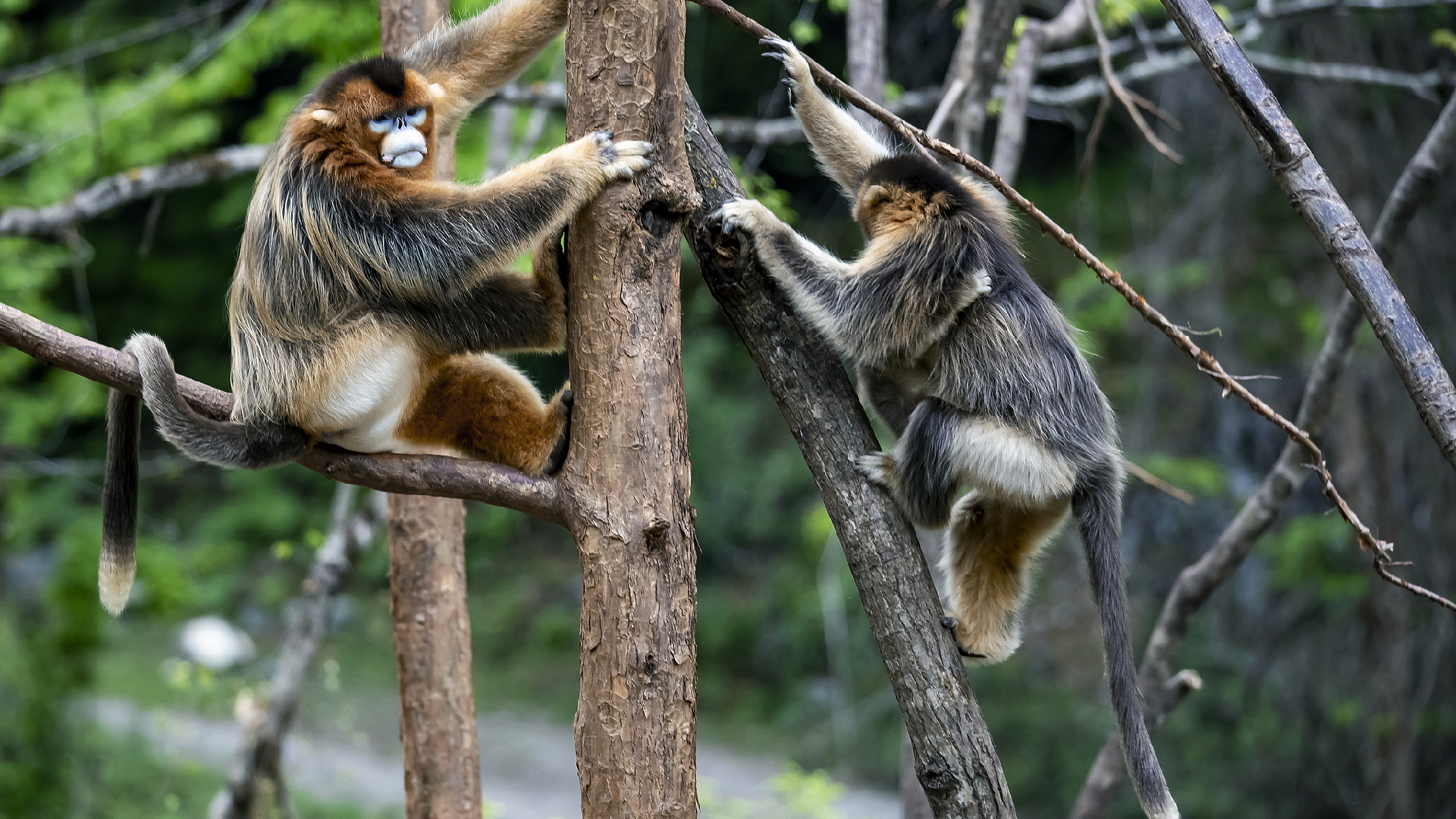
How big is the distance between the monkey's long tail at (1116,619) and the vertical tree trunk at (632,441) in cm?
108

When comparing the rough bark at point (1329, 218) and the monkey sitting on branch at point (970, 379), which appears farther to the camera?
the monkey sitting on branch at point (970, 379)

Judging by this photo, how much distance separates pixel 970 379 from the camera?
297 cm

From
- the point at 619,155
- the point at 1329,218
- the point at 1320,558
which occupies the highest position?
the point at 1320,558

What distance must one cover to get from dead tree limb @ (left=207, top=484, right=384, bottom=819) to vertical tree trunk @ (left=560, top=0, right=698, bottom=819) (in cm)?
251

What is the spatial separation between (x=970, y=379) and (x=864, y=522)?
Answer: 25.4 inches

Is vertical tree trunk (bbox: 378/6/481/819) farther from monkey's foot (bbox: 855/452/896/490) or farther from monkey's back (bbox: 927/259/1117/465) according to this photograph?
monkey's back (bbox: 927/259/1117/465)

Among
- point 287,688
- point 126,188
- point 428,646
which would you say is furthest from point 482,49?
point 287,688

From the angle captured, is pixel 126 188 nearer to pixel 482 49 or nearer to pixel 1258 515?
pixel 482 49

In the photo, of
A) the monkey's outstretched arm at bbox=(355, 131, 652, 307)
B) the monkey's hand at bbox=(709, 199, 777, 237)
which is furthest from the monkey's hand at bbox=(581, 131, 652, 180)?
the monkey's hand at bbox=(709, 199, 777, 237)

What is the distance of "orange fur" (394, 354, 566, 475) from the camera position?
2857 mm

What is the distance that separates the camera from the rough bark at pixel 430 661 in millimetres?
3576

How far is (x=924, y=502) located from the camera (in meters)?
2.88

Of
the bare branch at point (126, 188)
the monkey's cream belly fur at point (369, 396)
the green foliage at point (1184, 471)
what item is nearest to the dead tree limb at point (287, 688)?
the bare branch at point (126, 188)

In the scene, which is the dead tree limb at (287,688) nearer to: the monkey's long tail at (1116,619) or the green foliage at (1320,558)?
the monkey's long tail at (1116,619)
